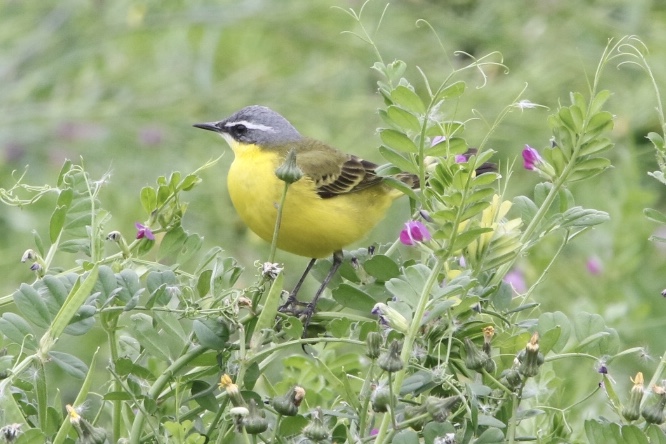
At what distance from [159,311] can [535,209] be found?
0.58m

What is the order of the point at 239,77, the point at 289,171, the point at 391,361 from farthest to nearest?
the point at 239,77
the point at 289,171
the point at 391,361

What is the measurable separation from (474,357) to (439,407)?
0.11 metres

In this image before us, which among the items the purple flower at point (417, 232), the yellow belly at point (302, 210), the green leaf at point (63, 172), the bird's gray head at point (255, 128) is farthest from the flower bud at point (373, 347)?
the bird's gray head at point (255, 128)

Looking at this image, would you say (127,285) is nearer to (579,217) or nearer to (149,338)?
(149,338)

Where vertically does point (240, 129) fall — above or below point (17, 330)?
below

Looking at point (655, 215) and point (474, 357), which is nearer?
point (474, 357)

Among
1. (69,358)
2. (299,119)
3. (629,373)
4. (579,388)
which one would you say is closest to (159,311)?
(69,358)

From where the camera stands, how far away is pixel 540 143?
5598 millimetres

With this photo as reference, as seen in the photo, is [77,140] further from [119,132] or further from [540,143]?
[540,143]

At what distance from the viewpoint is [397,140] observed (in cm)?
151

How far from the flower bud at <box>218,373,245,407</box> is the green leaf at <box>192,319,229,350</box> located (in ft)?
0.23

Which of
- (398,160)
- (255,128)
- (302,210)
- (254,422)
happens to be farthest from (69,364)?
(255,128)

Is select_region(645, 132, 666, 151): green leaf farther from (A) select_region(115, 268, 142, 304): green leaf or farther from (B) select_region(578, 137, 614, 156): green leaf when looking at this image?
(A) select_region(115, 268, 142, 304): green leaf

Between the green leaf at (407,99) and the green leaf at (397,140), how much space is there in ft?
0.13
